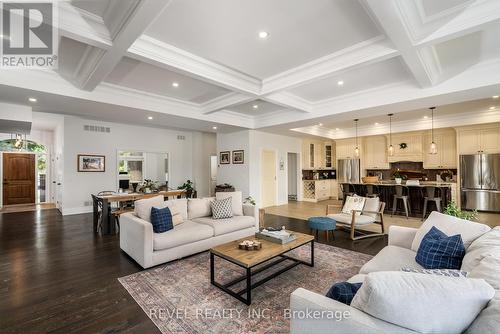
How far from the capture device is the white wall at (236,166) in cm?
775

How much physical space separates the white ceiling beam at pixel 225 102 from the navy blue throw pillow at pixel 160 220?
2.68 meters

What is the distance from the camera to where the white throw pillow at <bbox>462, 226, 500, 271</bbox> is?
1582mm

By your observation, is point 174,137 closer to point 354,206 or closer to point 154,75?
point 154,75

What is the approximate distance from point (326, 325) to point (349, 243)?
3.31m

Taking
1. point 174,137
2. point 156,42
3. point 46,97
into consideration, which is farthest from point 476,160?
point 46,97

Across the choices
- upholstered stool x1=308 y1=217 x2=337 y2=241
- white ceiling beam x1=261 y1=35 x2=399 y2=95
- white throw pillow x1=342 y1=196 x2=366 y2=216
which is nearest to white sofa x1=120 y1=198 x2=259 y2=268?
upholstered stool x1=308 y1=217 x2=337 y2=241

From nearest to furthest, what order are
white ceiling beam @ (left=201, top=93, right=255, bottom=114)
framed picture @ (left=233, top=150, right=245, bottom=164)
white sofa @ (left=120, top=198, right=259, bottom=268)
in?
white sofa @ (left=120, top=198, right=259, bottom=268) < white ceiling beam @ (left=201, top=93, right=255, bottom=114) < framed picture @ (left=233, top=150, right=245, bottom=164)

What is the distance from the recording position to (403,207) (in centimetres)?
672

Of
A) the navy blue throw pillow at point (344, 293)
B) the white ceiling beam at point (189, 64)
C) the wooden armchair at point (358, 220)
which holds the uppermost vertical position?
the white ceiling beam at point (189, 64)

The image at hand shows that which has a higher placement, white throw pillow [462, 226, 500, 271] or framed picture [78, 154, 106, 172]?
framed picture [78, 154, 106, 172]

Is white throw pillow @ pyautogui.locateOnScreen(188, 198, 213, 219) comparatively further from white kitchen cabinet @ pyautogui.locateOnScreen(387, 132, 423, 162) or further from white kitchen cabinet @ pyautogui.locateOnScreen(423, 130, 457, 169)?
white kitchen cabinet @ pyautogui.locateOnScreen(423, 130, 457, 169)

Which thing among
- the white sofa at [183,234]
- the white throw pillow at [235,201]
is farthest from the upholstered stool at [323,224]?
the white throw pillow at [235,201]

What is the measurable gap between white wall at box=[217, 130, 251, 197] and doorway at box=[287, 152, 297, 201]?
2.87 metres

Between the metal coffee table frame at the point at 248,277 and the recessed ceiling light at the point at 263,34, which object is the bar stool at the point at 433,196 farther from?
the recessed ceiling light at the point at 263,34
